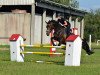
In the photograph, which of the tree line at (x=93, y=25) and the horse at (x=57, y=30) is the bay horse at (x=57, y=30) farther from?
the tree line at (x=93, y=25)

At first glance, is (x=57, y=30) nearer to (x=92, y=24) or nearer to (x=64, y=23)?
(x=64, y=23)

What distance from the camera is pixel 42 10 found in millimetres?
48938

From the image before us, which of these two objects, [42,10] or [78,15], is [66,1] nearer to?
A: [78,15]

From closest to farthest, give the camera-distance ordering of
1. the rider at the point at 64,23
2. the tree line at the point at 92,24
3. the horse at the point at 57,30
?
1. the horse at the point at 57,30
2. the rider at the point at 64,23
3. the tree line at the point at 92,24

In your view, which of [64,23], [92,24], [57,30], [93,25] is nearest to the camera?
[57,30]

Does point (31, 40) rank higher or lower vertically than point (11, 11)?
lower

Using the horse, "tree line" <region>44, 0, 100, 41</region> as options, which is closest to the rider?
the horse

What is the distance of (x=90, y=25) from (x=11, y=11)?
162ft

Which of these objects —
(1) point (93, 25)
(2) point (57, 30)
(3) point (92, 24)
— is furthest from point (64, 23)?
(3) point (92, 24)

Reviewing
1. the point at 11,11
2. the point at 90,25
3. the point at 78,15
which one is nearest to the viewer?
the point at 11,11

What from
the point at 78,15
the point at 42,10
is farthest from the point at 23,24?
the point at 78,15

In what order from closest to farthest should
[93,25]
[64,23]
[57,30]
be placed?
[57,30], [64,23], [93,25]

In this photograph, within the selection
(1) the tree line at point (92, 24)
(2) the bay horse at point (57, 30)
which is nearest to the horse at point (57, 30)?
(2) the bay horse at point (57, 30)

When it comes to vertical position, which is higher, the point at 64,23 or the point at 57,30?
the point at 64,23
